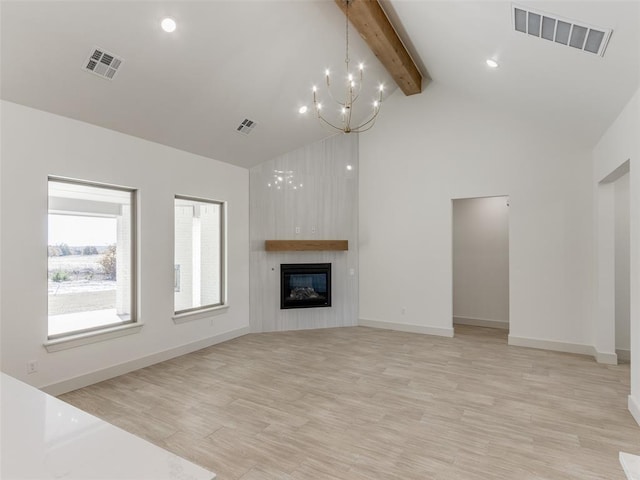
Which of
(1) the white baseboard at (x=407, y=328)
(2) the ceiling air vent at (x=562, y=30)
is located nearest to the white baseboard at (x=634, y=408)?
(1) the white baseboard at (x=407, y=328)

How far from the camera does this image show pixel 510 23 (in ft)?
10.7

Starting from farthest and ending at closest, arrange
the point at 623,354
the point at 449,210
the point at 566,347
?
the point at 449,210 < the point at 566,347 < the point at 623,354

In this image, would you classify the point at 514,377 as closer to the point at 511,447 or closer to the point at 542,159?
the point at 511,447

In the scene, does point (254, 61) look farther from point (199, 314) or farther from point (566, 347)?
point (566, 347)

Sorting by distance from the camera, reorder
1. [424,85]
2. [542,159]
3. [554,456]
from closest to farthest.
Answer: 1. [554,456]
2. [542,159]
3. [424,85]

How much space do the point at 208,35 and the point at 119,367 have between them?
12.6 ft

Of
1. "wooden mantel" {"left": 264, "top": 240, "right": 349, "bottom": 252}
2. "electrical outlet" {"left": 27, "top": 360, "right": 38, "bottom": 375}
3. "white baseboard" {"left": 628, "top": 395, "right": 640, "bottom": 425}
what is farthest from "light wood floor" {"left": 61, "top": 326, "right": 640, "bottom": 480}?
"wooden mantel" {"left": 264, "top": 240, "right": 349, "bottom": 252}

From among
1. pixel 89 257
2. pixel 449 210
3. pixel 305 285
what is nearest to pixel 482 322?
pixel 449 210

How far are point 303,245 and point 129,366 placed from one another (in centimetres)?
321

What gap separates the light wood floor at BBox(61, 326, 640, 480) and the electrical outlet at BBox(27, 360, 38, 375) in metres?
0.42

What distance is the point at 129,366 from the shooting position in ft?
14.4

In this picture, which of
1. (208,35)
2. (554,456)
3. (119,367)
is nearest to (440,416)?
(554,456)

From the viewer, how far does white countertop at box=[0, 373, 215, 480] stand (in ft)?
2.91

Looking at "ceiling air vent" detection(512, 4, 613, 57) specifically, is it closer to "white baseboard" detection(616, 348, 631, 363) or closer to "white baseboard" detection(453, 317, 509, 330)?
"white baseboard" detection(616, 348, 631, 363)
